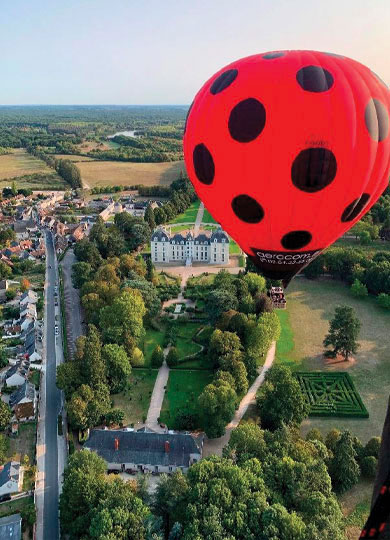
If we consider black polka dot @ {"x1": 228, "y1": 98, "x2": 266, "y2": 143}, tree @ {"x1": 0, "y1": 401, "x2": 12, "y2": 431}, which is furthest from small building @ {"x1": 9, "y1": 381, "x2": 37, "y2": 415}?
black polka dot @ {"x1": 228, "y1": 98, "x2": 266, "y2": 143}

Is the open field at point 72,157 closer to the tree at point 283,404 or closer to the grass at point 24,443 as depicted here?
the grass at point 24,443

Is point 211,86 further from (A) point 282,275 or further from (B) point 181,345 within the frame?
(B) point 181,345

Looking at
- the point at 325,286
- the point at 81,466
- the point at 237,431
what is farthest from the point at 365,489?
the point at 325,286

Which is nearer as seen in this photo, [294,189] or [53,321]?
[294,189]

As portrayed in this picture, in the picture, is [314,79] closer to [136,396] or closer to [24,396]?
[136,396]

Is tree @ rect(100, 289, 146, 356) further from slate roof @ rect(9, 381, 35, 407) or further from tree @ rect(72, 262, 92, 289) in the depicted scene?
tree @ rect(72, 262, 92, 289)

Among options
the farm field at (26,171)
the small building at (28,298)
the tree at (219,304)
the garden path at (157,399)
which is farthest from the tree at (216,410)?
the farm field at (26,171)
